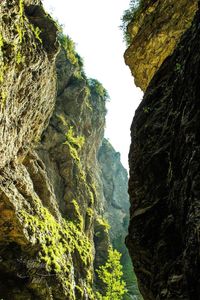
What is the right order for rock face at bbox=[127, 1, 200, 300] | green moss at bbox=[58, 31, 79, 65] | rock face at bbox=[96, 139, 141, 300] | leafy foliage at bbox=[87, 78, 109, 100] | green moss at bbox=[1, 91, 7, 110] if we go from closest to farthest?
rock face at bbox=[127, 1, 200, 300] → green moss at bbox=[1, 91, 7, 110] → green moss at bbox=[58, 31, 79, 65] → leafy foliage at bbox=[87, 78, 109, 100] → rock face at bbox=[96, 139, 141, 300]

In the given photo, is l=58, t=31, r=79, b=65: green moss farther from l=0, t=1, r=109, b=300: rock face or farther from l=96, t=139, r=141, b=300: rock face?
l=96, t=139, r=141, b=300: rock face

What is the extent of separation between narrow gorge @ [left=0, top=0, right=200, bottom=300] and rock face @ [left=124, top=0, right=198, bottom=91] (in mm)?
46

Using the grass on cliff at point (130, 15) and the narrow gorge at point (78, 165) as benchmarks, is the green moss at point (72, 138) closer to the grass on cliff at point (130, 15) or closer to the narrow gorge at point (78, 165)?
the narrow gorge at point (78, 165)

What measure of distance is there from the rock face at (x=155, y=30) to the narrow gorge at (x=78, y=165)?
0.05m

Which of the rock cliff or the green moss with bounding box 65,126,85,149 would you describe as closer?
the rock cliff

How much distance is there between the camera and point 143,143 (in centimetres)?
1078

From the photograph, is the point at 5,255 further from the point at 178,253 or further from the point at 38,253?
the point at 178,253

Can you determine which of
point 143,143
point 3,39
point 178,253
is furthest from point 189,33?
point 3,39

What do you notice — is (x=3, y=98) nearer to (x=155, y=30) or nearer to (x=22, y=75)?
(x=22, y=75)

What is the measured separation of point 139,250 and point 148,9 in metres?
10.6

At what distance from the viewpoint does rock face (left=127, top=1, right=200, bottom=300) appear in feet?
19.5

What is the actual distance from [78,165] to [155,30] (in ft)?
74.9

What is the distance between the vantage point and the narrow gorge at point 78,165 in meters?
7.04

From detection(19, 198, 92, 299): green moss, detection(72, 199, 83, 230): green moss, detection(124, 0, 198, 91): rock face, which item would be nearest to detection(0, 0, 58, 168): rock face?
detection(19, 198, 92, 299): green moss
